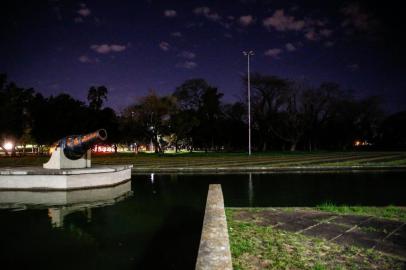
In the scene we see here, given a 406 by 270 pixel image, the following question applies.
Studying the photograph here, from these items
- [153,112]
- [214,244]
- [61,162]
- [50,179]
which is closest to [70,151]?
[61,162]

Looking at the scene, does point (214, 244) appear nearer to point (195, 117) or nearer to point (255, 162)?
point (255, 162)

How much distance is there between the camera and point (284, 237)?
15.8 feet

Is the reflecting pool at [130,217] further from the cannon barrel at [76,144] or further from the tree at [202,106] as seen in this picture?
the tree at [202,106]

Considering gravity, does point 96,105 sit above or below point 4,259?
above

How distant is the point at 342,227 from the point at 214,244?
2.83m

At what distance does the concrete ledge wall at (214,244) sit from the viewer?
11.0 ft

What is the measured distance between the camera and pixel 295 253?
411cm

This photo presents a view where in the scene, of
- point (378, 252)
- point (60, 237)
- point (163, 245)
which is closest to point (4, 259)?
point (60, 237)

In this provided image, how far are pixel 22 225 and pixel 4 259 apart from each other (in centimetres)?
245

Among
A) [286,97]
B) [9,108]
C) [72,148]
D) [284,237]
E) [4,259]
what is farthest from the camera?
[286,97]

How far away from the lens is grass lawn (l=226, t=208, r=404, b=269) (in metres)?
3.72

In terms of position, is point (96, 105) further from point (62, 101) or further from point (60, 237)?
point (60, 237)

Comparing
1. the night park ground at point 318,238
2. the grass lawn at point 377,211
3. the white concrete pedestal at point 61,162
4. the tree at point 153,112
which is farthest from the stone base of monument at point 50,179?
the tree at point 153,112

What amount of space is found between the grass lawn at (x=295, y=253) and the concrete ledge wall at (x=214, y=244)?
0.79 feet
